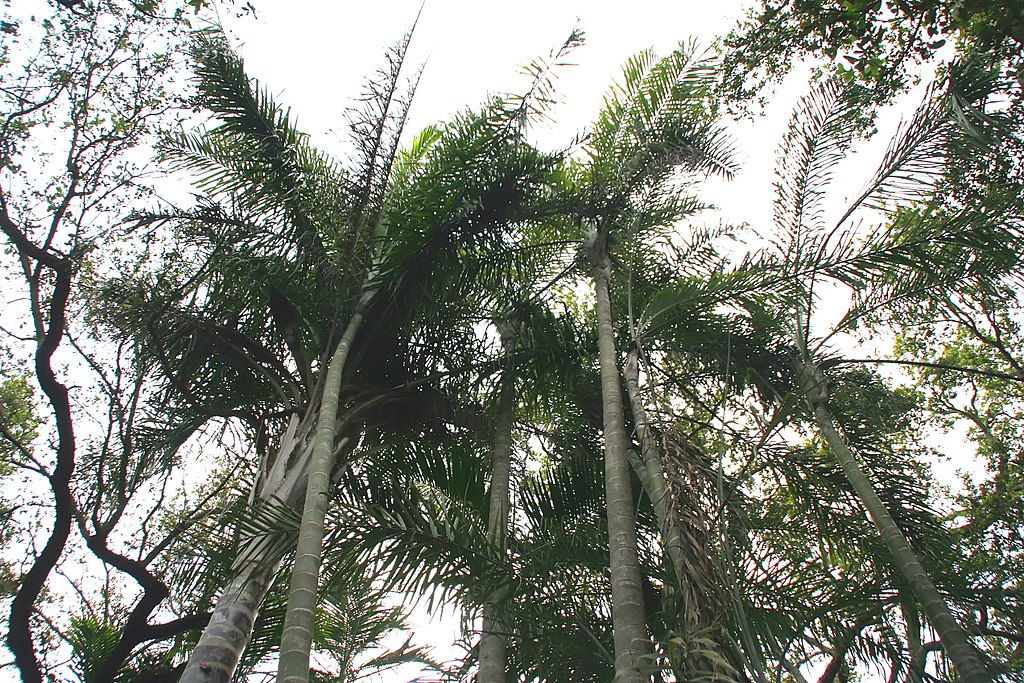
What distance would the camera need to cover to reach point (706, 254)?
7.01 m

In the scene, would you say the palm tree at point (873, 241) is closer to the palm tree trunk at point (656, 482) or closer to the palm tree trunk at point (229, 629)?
the palm tree trunk at point (656, 482)

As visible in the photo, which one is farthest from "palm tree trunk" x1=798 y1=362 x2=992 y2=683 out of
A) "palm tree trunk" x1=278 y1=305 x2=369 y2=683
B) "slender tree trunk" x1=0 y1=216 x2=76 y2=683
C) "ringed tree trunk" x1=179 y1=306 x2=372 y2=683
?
"slender tree trunk" x1=0 y1=216 x2=76 y2=683

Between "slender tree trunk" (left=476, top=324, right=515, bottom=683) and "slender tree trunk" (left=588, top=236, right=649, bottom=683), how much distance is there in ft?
2.31

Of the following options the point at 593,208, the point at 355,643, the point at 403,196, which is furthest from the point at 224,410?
the point at 593,208

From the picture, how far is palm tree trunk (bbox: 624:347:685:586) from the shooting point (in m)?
3.36

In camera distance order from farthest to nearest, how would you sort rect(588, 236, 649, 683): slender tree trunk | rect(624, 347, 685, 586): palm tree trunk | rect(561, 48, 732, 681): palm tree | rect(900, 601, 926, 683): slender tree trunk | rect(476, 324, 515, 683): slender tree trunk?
rect(561, 48, 732, 681): palm tree → rect(900, 601, 926, 683): slender tree trunk → rect(476, 324, 515, 683): slender tree trunk → rect(624, 347, 685, 586): palm tree trunk → rect(588, 236, 649, 683): slender tree trunk

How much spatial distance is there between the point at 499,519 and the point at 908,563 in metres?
2.30

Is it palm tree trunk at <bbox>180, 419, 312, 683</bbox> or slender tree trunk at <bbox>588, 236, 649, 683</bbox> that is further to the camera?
palm tree trunk at <bbox>180, 419, 312, 683</bbox>

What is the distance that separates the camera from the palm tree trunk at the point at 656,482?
3.36 meters

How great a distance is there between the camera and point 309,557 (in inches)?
139

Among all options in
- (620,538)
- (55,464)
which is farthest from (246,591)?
(55,464)

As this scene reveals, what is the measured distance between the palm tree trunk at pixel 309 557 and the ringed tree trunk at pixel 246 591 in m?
0.05

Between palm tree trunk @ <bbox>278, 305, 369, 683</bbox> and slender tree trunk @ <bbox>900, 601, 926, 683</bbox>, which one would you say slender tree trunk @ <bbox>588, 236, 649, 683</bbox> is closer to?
palm tree trunk @ <bbox>278, 305, 369, 683</bbox>

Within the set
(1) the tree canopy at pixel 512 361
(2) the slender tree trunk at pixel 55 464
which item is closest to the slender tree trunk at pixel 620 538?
(1) the tree canopy at pixel 512 361
